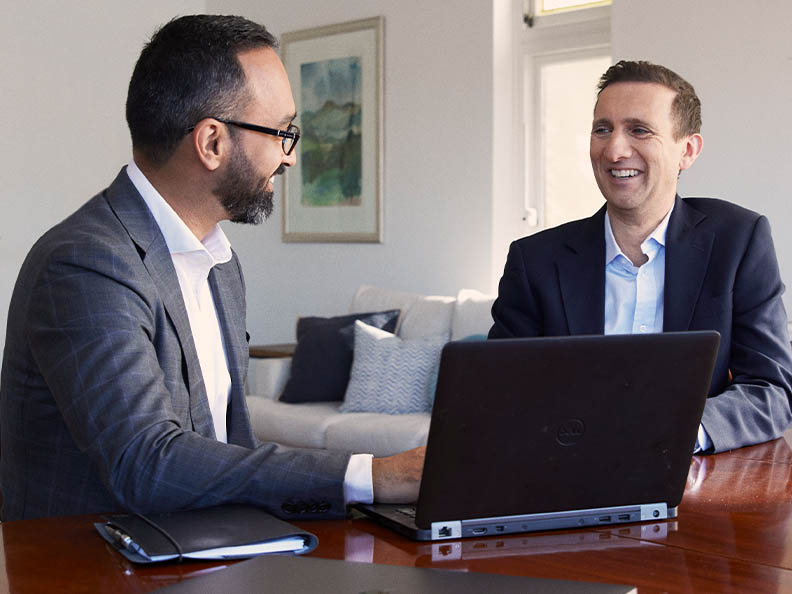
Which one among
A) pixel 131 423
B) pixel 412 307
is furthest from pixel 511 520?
pixel 412 307

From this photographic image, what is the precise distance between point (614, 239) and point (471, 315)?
271 centimetres

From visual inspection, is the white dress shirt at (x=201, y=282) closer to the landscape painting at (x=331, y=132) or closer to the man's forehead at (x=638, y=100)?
the man's forehead at (x=638, y=100)

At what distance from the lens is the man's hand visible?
1419 mm

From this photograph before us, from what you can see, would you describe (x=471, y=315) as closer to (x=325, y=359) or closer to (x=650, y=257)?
(x=325, y=359)

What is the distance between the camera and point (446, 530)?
1.28 meters

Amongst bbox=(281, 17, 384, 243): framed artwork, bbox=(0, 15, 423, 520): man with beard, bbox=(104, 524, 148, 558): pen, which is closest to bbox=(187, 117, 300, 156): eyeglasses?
bbox=(0, 15, 423, 520): man with beard

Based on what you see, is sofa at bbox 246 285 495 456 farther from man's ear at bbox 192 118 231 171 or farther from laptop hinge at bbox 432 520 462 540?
laptop hinge at bbox 432 520 462 540

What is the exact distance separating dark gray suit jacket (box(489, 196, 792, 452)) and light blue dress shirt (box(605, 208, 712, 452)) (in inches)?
1.3

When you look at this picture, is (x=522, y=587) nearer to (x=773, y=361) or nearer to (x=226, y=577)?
(x=226, y=577)

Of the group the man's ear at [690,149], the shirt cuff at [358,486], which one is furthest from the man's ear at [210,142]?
the man's ear at [690,149]

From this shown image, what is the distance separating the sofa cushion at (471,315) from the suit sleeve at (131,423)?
3.56m

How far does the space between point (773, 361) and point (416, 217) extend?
150 inches

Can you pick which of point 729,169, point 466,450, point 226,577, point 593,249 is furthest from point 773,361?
point 729,169

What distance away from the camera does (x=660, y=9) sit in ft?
15.5
